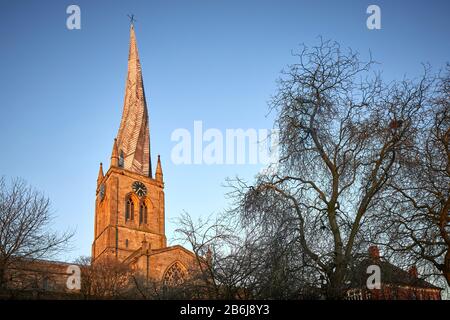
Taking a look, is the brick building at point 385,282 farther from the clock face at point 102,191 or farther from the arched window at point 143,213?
the clock face at point 102,191

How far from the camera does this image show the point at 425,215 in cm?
988

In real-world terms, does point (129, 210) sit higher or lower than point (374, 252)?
higher

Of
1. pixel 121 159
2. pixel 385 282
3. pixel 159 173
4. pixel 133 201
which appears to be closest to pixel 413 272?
pixel 385 282

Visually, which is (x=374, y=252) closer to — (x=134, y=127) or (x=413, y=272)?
(x=413, y=272)

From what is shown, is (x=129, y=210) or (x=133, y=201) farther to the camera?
(x=133, y=201)

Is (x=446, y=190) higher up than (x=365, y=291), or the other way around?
(x=446, y=190)

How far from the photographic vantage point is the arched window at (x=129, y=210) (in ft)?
204

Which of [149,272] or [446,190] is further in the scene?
[149,272]

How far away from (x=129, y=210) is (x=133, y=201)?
1.39m

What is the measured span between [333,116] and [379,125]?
95 cm

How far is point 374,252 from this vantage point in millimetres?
9438
